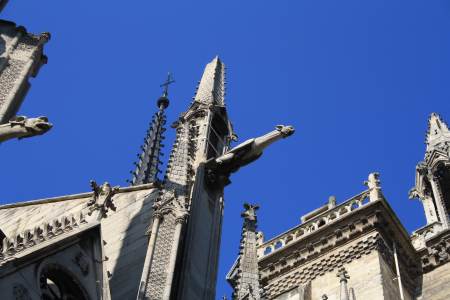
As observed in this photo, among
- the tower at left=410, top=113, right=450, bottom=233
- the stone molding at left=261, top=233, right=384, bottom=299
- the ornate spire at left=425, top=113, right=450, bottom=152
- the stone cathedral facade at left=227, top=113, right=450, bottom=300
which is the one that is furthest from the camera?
the ornate spire at left=425, top=113, right=450, bottom=152

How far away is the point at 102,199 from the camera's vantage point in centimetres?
1167

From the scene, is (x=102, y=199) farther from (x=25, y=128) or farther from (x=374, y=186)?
(x=374, y=186)

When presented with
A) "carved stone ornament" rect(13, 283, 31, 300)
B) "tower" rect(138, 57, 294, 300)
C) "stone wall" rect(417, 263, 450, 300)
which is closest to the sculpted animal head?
"tower" rect(138, 57, 294, 300)

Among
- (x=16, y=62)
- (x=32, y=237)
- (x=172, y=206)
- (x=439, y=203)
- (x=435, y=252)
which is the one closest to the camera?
(x=32, y=237)

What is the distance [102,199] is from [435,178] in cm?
2201

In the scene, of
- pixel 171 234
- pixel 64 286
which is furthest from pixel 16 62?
pixel 64 286

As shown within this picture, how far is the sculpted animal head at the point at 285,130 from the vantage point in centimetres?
1327

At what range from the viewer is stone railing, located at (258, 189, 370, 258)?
86.7 ft

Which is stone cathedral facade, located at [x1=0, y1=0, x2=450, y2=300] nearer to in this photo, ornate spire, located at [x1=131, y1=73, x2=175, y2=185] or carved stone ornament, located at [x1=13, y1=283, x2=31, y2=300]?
carved stone ornament, located at [x1=13, y1=283, x2=31, y2=300]

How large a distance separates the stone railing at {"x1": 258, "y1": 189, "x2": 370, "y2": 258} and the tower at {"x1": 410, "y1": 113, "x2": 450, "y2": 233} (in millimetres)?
4396

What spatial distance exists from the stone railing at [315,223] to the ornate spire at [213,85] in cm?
1077

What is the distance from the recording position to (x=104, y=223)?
548 inches

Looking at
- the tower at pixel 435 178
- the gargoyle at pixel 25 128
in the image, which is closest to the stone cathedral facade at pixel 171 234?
the gargoyle at pixel 25 128

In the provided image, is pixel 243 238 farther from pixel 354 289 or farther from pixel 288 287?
pixel 288 287
